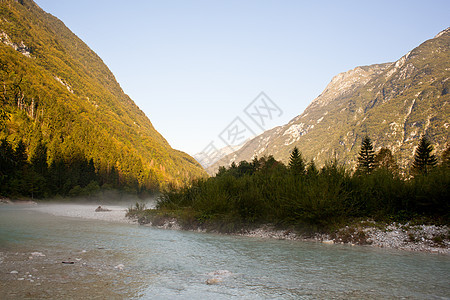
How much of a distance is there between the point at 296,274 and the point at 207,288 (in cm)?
285

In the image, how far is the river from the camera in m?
6.87

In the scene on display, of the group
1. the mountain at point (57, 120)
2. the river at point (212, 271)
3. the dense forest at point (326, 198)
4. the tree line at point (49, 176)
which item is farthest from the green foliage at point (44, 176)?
the river at point (212, 271)

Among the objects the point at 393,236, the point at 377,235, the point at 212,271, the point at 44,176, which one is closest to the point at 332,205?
the point at 377,235

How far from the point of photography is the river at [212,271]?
6.87m

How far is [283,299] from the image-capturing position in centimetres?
658

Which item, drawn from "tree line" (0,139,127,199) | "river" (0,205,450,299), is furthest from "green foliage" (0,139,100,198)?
"river" (0,205,450,299)

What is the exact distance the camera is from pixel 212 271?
29.5 feet

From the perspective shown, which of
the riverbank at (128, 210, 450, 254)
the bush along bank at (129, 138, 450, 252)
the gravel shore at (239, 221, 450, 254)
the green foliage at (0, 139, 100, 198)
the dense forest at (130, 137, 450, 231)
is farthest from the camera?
the green foliage at (0, 139, 100, 198)

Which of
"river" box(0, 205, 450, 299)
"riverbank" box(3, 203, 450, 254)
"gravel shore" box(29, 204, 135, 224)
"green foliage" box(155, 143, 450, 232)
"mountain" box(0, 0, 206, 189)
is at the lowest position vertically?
"gravel shore" box(29, 204, 135, 224)

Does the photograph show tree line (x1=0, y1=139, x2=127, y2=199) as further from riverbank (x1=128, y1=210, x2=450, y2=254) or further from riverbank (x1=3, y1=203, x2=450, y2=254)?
riverbank (x1=3, y1=203, x2=450, y2=254)

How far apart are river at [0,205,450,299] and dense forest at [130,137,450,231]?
2.73m

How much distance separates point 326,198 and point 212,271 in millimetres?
8539

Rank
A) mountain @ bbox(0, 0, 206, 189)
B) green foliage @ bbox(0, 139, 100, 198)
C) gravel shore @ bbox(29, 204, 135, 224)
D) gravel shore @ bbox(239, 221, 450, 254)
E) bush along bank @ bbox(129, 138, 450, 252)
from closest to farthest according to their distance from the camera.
A: gravel shore @ bbox(239, 221, 450, 254) < bush along bank @ bbox(129, 138, 450, 252) < gravel shore @ bbox(29, 204, 135, 224) < green foliage @ bbox(0, 139, 100, 198) < mountain @ bbox(0, 0, 206, 189)

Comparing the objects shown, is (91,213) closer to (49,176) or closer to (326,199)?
(326,199)
